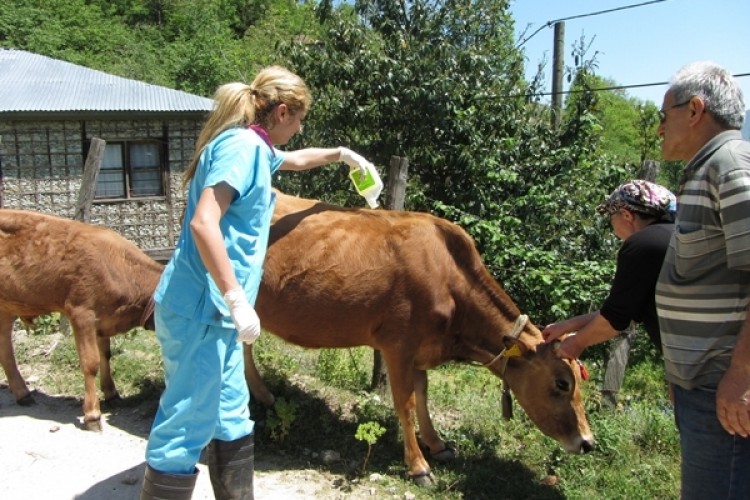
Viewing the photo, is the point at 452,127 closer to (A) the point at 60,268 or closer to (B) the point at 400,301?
(B) the point at 400,301

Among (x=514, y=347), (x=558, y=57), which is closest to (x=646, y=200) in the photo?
(x=514, y=347)

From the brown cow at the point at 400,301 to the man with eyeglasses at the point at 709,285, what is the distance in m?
1.98

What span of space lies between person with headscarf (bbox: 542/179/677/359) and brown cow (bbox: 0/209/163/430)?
3.39 metres

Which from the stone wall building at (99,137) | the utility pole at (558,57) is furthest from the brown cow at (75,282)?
the utility pole at (558,57)

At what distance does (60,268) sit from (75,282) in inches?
6.5

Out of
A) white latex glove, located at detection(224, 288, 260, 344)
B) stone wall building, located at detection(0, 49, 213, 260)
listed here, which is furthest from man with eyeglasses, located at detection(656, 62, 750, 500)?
stone wall building, located at detection(0, 49, 213, 260)

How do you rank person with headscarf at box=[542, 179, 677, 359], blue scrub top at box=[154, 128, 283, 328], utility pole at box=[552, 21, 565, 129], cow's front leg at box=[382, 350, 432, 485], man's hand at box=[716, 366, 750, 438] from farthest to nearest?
utility pole at box=[552, 21, 565, 129]
cow's front leg at box=[382, 350, 432, 485]
person with headscarf at box=[542, 179, 677, 359]
blue scrub top at box=[154, 128, 283, 328]
man's hand at box=[716, 366, 750, 438]

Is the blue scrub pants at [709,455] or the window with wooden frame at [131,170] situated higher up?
the window with wooden frame at [131,170]

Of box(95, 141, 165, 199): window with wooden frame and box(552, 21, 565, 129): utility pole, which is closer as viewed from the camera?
box(552, 21, 565, 129): utility pole

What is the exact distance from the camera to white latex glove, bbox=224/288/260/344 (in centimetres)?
267

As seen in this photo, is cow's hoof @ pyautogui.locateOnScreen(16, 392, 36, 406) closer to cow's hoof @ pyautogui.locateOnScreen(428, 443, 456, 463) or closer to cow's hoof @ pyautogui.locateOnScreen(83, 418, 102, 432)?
cow's hoof @ pyautogui.locateOnScreen(83, 418, 102, 432)

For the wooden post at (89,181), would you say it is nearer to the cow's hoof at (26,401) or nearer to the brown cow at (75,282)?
the brown cow at (75,282)

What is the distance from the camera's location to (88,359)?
507 centimetres

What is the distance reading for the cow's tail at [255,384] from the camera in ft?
18.0
